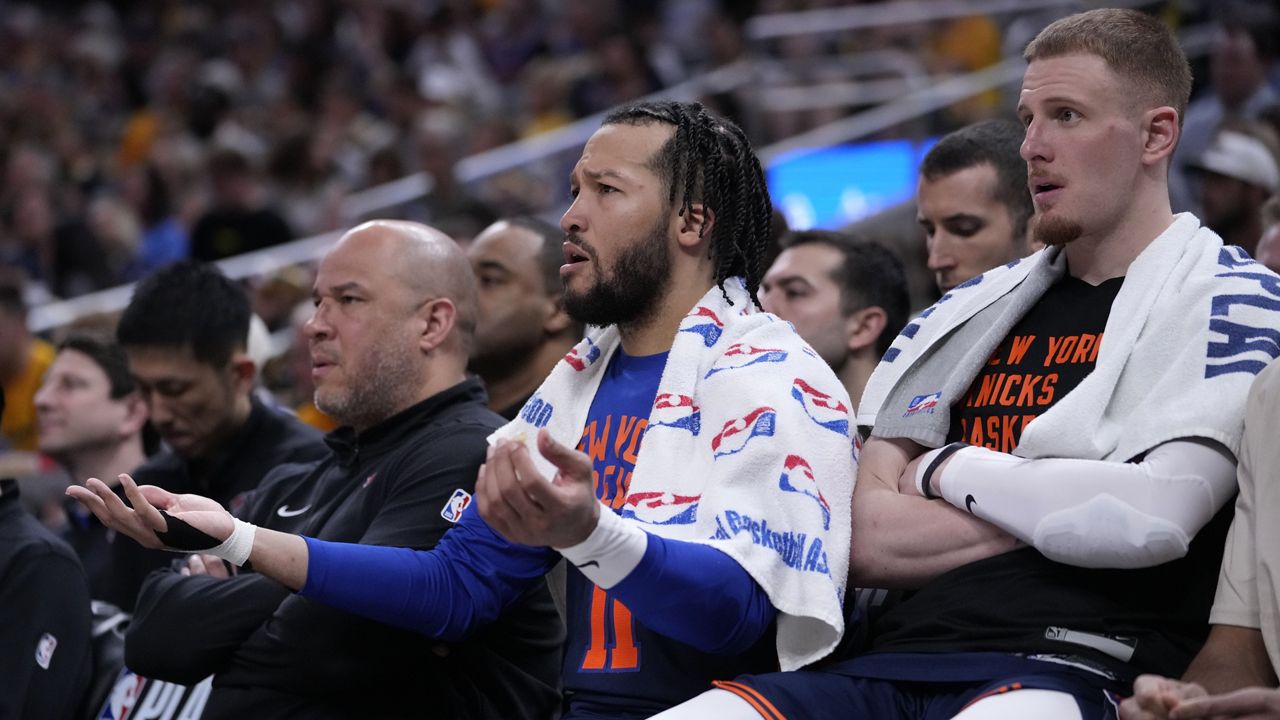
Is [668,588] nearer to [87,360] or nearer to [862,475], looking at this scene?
[862,475]

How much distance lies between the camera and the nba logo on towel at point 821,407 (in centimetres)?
285

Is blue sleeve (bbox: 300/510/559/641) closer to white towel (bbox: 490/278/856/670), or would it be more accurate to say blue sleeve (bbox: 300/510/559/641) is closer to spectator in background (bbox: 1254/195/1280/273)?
white towel (bbox: 490/278/856/670)

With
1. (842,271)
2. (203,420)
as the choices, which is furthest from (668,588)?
(203,420)

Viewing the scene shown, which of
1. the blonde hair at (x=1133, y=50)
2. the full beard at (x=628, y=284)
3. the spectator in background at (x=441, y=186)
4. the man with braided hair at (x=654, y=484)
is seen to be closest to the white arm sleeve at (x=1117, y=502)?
the man with braided hair at (x=654, y=484)

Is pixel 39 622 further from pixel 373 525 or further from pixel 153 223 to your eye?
pixel 153 223

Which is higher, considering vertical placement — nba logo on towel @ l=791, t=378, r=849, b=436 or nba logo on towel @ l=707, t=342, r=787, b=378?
nba logo on towel @ l=707, t=342, r=787, b=378

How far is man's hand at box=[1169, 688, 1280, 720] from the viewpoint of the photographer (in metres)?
2.32

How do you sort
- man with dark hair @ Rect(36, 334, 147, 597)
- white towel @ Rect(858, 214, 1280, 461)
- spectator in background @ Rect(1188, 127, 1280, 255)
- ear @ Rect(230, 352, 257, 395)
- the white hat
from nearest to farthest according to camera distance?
white towel @ Rect(858, 214, 1280, 461)
ear @ Rect(230, 352, 257, 395)
man with dark hair @ Rect(36, 334, 147, 597)
spectator in background @ Rect(1188, 127, 1280, 255)
the white hat

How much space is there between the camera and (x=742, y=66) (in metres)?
9.88

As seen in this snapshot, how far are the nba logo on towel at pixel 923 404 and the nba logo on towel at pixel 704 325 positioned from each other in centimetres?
39

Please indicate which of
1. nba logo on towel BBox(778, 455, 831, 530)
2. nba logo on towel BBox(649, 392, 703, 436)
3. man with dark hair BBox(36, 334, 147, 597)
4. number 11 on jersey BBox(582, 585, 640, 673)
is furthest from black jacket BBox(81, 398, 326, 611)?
nba logo on towel BBox(778, 455, 831, 530)

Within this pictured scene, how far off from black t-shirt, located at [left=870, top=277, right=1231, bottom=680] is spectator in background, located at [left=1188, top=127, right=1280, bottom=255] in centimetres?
282

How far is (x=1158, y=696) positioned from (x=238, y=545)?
164cm

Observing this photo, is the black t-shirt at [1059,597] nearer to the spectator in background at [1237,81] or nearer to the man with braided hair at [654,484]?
the man with braided hair at [654,484]
